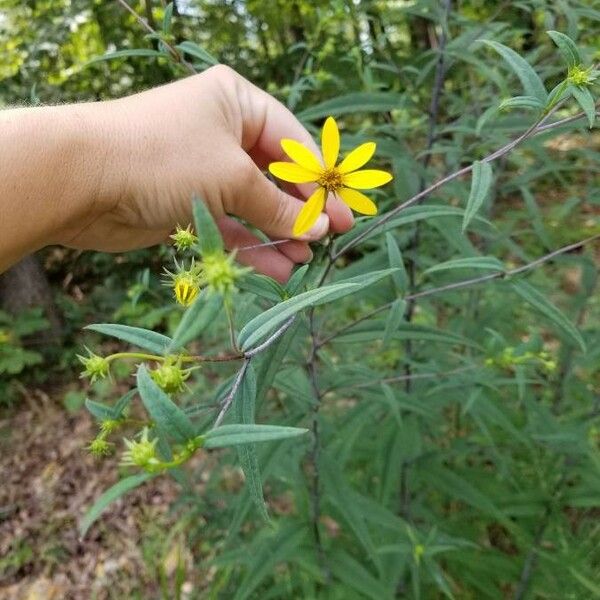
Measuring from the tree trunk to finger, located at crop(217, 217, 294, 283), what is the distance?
2471mm

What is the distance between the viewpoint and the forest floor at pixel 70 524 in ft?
7.33

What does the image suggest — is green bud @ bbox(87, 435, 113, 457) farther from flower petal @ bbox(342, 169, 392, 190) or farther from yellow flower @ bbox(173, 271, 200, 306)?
flower petal @ bbox(342, 169, 392, 190)

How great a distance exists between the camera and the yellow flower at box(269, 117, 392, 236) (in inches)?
28.0

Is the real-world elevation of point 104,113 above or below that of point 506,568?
above

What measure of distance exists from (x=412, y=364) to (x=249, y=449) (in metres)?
0.73

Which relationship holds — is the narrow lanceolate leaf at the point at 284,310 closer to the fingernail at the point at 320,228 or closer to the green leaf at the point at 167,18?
the fingernail at the point at 320,228

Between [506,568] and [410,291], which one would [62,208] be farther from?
[506,568]

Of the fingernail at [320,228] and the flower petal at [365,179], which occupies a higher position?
the flower petal at [365,179]

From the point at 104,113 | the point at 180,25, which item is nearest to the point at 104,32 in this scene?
the point at 180,25

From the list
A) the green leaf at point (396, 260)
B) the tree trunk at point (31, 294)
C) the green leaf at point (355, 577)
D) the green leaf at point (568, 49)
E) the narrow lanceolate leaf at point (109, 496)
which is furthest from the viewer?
the tree trunk at point (31, 294)

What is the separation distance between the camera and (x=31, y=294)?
128 inches

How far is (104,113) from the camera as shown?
2.86 feet

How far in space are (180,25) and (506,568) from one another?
7.41 feet

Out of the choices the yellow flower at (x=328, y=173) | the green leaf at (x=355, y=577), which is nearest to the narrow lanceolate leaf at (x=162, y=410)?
the yellow flower at (x=328, y=173)
